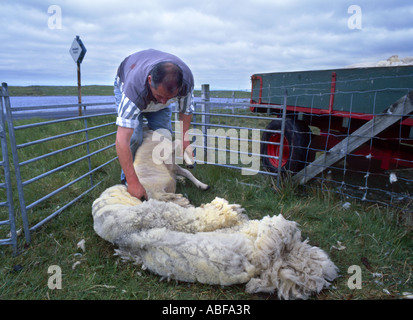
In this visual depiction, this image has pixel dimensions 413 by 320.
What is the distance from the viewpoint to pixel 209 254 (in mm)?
2107

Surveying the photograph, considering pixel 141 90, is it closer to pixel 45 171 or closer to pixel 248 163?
pixel 248 163

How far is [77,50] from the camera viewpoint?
9516 mm

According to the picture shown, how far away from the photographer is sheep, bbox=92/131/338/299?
82.0 inches

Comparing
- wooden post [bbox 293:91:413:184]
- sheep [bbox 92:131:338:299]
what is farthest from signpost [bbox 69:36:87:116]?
sheep [bbox 92:131:338:299]

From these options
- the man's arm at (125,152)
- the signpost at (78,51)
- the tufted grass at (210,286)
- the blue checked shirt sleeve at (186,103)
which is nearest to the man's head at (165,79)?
the man's arm at (125,152)

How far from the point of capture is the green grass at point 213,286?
7.04 ft

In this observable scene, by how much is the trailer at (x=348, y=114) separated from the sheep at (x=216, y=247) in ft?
5.19

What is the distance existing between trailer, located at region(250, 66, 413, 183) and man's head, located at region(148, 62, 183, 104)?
1.63 metres

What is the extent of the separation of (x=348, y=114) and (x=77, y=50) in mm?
8828

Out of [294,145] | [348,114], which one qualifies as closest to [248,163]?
[294,145]

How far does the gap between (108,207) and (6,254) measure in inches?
39.0

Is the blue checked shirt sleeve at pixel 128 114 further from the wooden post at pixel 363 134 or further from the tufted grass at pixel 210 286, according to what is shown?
the wooden post at pixel 363 134
